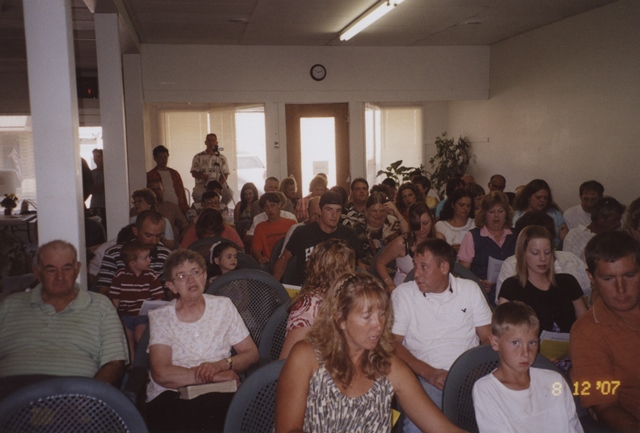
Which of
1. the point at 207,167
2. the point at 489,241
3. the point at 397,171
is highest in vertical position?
the point at 207,167

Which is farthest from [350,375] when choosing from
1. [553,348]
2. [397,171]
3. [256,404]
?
[397,171]

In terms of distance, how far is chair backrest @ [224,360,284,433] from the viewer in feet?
7.76

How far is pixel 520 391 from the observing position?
2500 millimetres

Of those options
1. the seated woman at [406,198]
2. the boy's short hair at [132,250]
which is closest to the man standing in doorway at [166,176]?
the seated woman at [406,198]

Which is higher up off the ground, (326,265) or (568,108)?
(568,108)

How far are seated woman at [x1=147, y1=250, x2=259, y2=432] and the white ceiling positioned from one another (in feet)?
12.4

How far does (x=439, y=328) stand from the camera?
11.1 ft

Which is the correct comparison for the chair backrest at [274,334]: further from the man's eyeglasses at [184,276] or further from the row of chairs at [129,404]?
the row of chairs at [129,404]

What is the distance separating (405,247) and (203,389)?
2.24 meters

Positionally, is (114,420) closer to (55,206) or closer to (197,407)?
(197,407)

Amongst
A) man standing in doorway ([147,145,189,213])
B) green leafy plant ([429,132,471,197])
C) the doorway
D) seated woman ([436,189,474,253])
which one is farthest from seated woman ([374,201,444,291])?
green leafy plant ([429,132,471,197])

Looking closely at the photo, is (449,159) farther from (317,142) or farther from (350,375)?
(350,375)

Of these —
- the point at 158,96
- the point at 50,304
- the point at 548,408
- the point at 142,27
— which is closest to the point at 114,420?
the point at 50,304

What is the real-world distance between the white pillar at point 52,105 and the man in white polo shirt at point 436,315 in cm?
224
